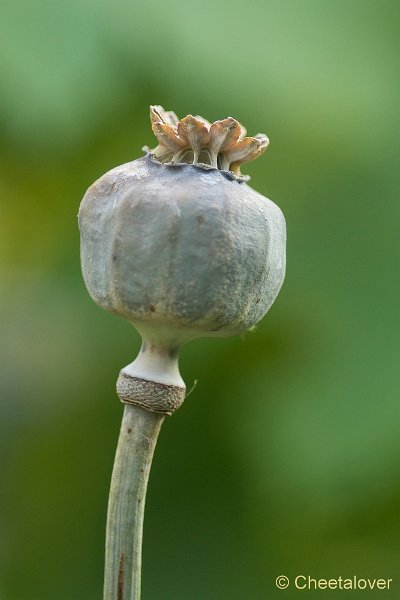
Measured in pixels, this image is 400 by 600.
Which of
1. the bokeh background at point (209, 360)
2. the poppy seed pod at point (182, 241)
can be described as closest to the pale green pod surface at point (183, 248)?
the poppy seed pod at point (182, 241)

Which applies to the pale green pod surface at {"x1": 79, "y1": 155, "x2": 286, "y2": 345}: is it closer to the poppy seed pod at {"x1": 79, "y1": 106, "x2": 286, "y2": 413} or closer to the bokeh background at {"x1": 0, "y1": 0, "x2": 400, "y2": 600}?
the poppy seed pod at {"x1": 79, "y1": 106, "x2": 286, "y2": 413}

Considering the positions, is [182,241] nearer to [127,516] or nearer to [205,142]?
[205,142]

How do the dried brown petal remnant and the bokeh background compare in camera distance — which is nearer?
the dried brown petal remnant

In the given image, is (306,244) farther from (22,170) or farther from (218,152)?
(218,152)

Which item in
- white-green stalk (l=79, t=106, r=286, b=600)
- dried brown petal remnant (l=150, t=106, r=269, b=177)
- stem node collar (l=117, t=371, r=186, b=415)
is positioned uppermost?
dried brown petal remnant (l=150, t=106, r=269, b=177)

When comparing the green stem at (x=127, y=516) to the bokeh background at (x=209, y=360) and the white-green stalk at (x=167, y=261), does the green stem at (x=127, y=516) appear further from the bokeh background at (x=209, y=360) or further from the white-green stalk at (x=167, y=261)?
the bokeh background at (x=209, y=360)

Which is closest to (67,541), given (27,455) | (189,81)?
(27,455)

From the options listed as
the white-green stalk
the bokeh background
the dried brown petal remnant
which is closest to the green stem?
the white-green stalk
